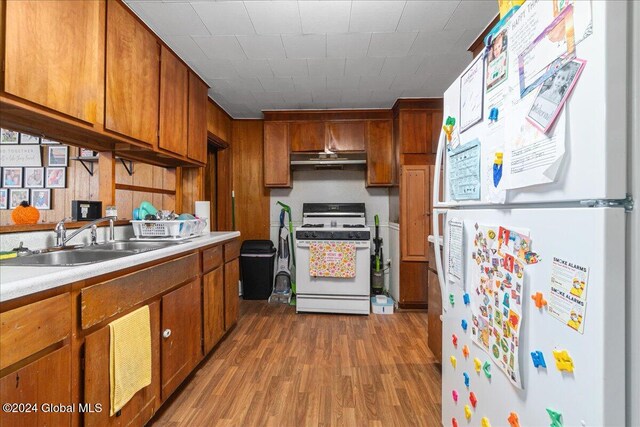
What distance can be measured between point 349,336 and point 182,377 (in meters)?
1.41

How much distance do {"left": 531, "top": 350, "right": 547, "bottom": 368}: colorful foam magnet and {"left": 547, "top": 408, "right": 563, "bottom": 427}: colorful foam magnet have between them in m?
0.09

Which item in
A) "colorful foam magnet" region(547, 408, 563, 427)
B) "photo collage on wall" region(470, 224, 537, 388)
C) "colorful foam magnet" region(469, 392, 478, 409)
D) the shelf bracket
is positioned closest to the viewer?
"colorful foam magnet" region(547, 408, 563, 427)

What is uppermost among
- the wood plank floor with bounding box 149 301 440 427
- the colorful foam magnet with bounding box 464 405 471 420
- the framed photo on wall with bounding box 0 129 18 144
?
the framed photo on wall with bounding box 0 129 18 144

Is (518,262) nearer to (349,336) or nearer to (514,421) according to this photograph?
(514,421)

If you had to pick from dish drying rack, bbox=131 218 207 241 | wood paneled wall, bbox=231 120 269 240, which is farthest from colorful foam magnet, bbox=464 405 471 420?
wood paneled wall, bbox=231 120 269 240

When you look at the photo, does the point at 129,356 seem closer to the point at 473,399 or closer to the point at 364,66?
the point at 473,399

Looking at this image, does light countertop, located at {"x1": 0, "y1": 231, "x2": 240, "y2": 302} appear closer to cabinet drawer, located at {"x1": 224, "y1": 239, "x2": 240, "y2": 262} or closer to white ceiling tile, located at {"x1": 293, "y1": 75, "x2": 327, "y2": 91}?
cabinet drawer, located at {"x1": 224, "y1": 239, "x2": 240, "y2": 262}

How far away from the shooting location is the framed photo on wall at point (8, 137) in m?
1.53

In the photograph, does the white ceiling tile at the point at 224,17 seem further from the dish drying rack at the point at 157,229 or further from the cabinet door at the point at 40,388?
the cabinet door at the point at 40,388

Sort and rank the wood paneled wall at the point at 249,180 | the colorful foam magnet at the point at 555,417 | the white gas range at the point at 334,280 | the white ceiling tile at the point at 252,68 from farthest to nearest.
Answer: the wood paneled wall at the point at 249,180 < the white gas range at the point at 334,280 < the white ceiling tile at the point at 252,68 < the colorful foam magnet at the point at 555,417

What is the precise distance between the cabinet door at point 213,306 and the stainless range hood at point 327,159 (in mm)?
1725

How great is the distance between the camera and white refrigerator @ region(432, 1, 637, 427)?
0.53m

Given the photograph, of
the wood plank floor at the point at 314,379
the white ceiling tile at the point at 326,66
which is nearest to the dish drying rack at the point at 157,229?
the wood plank floor at the point at 314,379

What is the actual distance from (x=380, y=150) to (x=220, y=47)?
2.08 metres
